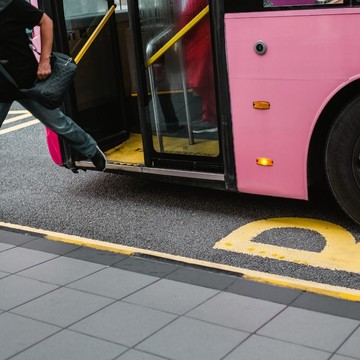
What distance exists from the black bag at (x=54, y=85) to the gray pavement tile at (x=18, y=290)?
5.12ft

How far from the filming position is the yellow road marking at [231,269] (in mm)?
4227

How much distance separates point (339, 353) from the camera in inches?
136

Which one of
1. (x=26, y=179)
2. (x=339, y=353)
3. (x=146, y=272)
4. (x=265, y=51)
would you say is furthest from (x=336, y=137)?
(x=26, y=179)

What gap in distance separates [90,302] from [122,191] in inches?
97.4

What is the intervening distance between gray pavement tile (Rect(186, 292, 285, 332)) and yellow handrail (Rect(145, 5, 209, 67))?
7.19ft

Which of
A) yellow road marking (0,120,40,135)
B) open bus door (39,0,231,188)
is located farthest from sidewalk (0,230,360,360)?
yellow road marking (0,120,40,135)

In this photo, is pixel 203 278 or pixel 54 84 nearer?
pixel 203 278

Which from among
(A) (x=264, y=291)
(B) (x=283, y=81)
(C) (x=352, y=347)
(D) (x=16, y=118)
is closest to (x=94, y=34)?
(B) (x=283, y=81)

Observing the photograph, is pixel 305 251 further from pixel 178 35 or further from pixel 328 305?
pixel 178 35

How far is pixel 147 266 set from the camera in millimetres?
4809

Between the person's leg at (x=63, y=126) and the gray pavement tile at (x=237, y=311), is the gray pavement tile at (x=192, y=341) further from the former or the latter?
the person's leg at (x=63, y=126)

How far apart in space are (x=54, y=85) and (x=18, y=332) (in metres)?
2.34

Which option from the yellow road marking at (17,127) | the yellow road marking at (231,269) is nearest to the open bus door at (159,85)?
the yellow road marking at (231,269)

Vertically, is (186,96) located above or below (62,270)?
above
